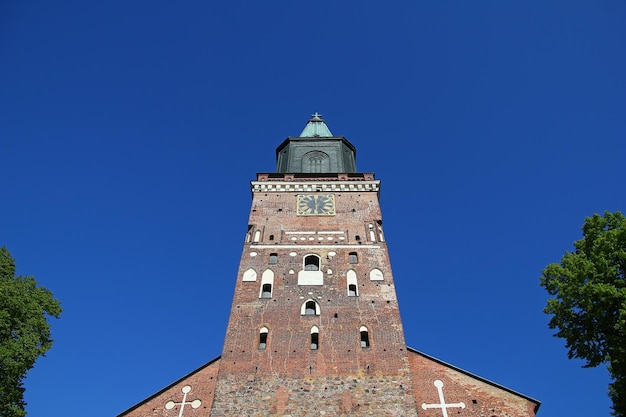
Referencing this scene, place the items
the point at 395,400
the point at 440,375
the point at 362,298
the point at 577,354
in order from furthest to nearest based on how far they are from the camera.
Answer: the point at 362,298
the point at 440,375
the point at 395,400
the point at 577,354

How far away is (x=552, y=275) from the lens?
15.7m

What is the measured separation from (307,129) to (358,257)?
13.5 meters

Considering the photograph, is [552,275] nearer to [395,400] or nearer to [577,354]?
[577,354]

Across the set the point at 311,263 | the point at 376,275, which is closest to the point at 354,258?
the point at 376,275

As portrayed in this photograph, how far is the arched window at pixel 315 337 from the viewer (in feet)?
59.4

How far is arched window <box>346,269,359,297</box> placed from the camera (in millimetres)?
20016

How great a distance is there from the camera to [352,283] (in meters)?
20.4

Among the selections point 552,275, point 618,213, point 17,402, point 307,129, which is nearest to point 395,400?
point 552,275

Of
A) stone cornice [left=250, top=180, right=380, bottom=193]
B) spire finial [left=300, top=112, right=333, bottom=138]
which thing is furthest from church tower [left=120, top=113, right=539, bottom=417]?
spire finial [left=300, top=112, right=333, bottom=138]

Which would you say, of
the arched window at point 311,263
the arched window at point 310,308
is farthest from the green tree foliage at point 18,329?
the arched window at point 311,263

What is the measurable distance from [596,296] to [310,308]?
31.6 ft

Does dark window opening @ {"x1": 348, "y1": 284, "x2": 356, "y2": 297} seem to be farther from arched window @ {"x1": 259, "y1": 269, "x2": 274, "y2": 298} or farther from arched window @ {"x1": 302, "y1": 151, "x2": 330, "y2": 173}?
arched window @ {"x1": 302, "y1": 151, "x2": 330, "y2": 173}

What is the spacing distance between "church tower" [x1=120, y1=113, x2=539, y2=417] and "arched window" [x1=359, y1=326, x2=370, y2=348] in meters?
0.04

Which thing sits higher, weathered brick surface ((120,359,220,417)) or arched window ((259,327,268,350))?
arched window ((259,327,268,350))
